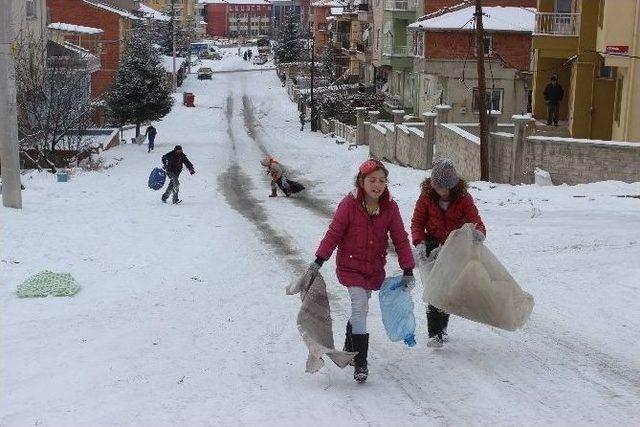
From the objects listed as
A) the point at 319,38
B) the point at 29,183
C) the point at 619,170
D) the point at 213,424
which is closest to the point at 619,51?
the point at 619,170

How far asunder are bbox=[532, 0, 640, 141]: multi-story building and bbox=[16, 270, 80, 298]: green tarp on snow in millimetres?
16671

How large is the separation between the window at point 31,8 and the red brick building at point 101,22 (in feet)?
65.2

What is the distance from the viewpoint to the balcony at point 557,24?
2781cm

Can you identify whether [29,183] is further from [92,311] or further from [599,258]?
[599,258]

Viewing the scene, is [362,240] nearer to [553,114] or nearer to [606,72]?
[606,72]

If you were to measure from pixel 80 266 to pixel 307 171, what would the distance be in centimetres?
1989

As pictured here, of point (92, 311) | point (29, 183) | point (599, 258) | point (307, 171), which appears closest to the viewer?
point (92, 311)

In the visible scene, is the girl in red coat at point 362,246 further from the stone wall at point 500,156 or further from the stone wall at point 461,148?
the stone wall at point 461,148

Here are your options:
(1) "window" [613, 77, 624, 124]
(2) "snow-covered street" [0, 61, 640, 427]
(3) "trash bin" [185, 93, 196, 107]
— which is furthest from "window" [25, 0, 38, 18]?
(3) "trash bin" [185, 93, 196, 107]

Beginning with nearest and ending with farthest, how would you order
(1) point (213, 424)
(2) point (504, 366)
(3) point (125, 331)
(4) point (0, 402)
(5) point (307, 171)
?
(1) point (213, 424)
(4) point (0, 402)
(2) point (504, 366)
(3) point (125, 331)
(5) point (307, 171)

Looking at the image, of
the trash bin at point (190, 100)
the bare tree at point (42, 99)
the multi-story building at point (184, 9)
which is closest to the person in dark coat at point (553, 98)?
the bare tree at point (42, 99)

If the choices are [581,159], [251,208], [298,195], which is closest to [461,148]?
[298,195]

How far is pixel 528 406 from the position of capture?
5.81 metres

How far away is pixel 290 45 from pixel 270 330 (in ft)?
322
